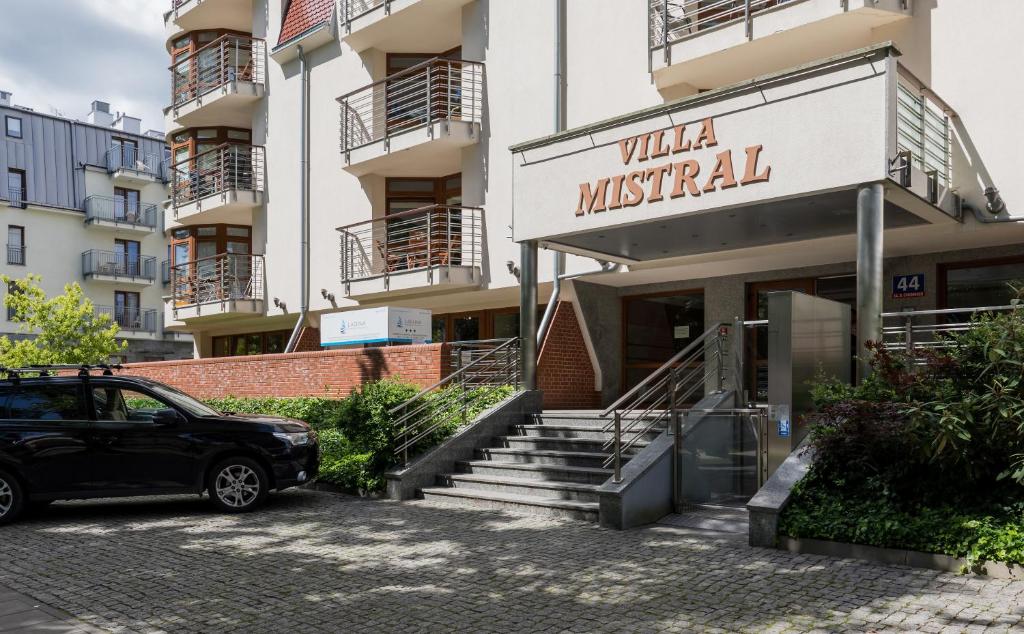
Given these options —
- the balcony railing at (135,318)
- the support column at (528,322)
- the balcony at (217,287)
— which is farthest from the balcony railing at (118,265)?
the support column at (528,322)

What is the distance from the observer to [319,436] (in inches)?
527

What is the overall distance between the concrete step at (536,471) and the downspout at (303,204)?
9762 mm

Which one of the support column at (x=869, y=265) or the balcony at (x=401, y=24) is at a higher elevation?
the balcony at (x=401, y=24)

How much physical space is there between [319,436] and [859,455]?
324 inches

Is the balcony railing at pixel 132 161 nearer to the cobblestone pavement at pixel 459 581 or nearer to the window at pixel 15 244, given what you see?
the window at pixel 15 244

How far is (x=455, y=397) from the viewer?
13688 mm

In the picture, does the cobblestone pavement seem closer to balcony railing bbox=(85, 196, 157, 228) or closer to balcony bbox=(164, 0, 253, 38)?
balcony bbox=(164, 0, 253, 38)

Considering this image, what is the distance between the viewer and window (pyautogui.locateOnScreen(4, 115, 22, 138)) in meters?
42.6

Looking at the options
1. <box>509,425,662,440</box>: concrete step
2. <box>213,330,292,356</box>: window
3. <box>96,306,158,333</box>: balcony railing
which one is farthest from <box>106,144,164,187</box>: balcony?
<box>509,425,662,440</box>: concrete step

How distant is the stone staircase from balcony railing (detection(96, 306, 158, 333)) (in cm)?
4012

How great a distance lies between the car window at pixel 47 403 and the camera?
10352 millimetres

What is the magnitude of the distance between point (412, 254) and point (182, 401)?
7442 millimetres

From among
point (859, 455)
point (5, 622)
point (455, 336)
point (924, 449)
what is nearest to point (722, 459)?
point (859, 455)

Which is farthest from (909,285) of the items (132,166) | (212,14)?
(132,166)
